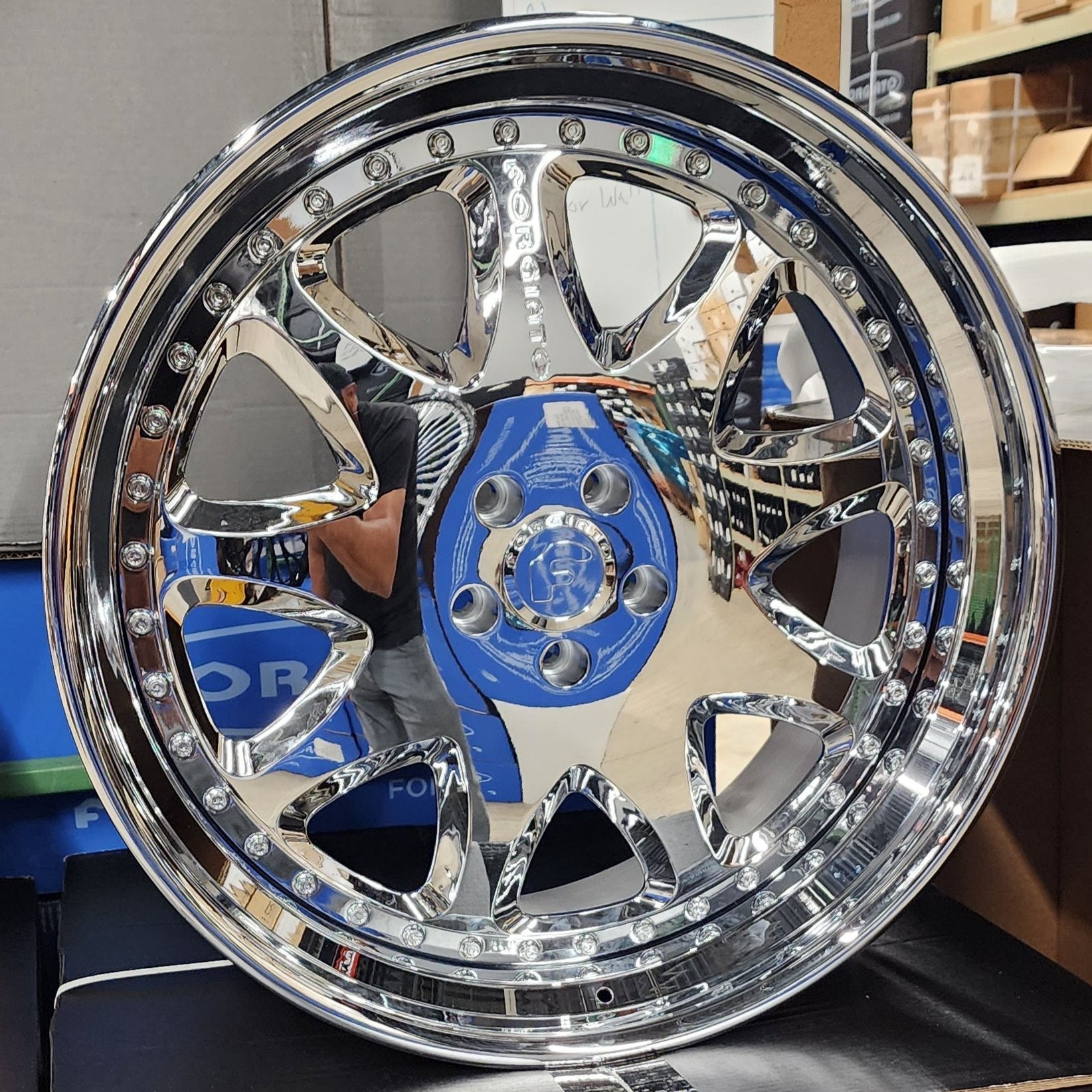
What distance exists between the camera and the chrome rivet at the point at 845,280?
72cm

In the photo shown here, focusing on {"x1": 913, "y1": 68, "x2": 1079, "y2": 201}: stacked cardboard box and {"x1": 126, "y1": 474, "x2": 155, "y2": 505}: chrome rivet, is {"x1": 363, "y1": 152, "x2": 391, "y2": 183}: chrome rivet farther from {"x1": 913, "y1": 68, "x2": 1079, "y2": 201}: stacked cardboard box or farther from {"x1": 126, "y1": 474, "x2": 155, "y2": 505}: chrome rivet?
{"x1": 913, "y1": 68, "x2": 1079, "y2": 201}: stacked cardboard box

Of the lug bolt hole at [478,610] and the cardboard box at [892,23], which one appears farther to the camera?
the cardboard box at [892,23]

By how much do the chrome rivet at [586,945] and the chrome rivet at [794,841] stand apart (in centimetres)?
13

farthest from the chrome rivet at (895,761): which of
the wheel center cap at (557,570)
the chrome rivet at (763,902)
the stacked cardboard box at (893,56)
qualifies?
the stacked cardboard box at (893,56)

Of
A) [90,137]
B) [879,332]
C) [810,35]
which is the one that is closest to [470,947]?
[879,332]

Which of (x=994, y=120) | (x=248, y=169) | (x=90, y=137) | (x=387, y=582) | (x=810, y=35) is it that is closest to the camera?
(x=248, y=169)

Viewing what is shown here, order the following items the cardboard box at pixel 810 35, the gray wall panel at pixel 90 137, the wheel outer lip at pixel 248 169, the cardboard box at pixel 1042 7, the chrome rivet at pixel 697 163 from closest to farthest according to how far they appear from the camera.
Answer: the wheel outer lip at pixel 248 169
the chrome rivet at pixel 697 163
the gray wall panel at pixel 90 137
the cardboard box at pixel 810 35
the cardboard box at pixel 1042 7

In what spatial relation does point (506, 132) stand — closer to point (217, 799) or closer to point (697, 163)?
point (697, 163)

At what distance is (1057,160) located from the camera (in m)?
1.27

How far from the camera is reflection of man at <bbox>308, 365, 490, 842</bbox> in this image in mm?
698

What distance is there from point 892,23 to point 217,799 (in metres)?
1.22

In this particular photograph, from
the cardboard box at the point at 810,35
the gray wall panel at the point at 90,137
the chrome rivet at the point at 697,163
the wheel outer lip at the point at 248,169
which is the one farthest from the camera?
the cardboard box at the point at 810,35

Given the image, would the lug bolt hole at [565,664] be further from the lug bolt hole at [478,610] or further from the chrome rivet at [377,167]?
the chrome rivet at [377,167]

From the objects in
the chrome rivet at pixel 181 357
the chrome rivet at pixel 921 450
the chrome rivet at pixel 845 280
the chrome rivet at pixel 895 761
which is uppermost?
the chrome rivet at pixel 845 280
